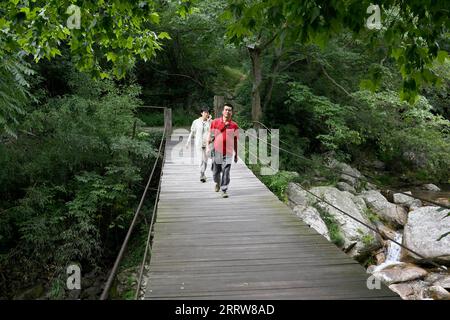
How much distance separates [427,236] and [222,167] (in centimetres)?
588

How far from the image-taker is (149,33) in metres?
5.46

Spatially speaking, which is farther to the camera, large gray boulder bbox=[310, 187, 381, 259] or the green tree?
large gray boulder bbox=[310, 187, 381, 259]

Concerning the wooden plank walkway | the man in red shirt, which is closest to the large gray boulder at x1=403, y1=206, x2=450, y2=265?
the wooden plank walkway

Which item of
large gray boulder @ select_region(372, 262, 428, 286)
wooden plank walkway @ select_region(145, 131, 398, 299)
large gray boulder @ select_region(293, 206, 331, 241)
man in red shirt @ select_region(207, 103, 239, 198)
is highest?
man in red shirt @ select_region(207, 103, 239, 198)

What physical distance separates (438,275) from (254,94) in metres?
8.57

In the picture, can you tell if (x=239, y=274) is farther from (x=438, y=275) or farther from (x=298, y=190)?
(x=298, y=190)

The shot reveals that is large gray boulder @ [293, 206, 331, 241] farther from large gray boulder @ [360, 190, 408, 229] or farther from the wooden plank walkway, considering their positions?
large gray boulder @ [360, 190, 408, 229]

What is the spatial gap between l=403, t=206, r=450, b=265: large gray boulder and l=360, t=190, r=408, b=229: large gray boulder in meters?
1.48

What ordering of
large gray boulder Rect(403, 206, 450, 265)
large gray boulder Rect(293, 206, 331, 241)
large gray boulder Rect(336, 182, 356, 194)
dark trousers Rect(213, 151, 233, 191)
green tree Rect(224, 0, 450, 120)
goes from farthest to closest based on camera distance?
large gray boulder Rect(336, 182, 356, 194)
large gray boulder Rect(293, 206, 331, 241)
large gray boulder Rect(403, 206, 450, 265)
dark trousers Rect(213, 151, 233, 191)
green tree Rect(224, 0, 450, 120)

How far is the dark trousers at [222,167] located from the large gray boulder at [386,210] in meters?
7.08

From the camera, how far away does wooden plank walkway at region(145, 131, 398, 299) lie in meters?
3.60

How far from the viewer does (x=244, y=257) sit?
14.6ft

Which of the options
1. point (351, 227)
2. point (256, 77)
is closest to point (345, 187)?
point (351, 227)

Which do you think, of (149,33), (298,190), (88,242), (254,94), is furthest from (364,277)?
(254,94)
